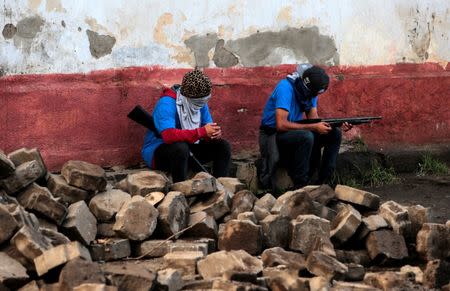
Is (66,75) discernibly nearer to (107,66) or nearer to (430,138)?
(107,66)

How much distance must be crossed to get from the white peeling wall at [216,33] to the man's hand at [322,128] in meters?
0.82

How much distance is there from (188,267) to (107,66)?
2.73 m

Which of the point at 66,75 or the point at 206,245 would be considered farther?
the point at 66,75

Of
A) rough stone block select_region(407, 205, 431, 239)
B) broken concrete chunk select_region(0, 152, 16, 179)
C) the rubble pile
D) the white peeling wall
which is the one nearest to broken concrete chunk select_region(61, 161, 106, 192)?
the rubble pile

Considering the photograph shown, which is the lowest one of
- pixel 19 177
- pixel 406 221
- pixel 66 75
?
pixel 406 221

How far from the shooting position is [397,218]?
6.84 m

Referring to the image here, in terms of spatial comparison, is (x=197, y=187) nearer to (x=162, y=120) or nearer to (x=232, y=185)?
(x=232, y=185)

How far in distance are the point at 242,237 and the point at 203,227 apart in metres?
0.34

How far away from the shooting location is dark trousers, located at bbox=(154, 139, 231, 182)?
25.4 feet

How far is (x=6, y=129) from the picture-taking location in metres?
7.78

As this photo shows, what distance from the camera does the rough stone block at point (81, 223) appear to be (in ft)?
20.9

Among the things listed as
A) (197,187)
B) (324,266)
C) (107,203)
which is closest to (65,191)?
(107,203)

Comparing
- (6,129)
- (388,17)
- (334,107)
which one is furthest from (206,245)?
(388,17)

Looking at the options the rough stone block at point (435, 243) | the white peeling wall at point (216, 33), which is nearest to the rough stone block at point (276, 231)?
the rough stone block at point (435, 243)
